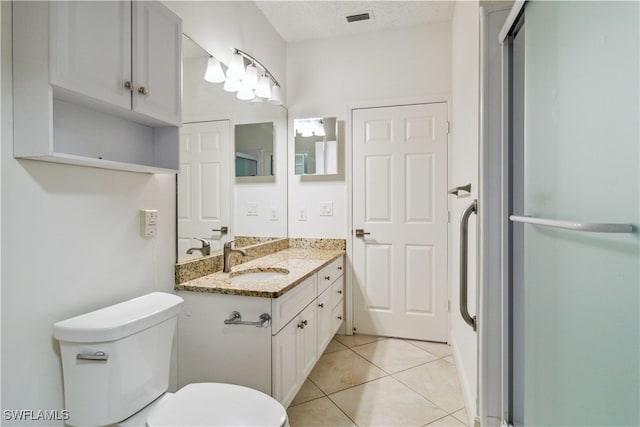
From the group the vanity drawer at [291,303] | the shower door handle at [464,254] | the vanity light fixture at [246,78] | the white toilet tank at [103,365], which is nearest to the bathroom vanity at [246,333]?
the vanity drawer at [291,303]

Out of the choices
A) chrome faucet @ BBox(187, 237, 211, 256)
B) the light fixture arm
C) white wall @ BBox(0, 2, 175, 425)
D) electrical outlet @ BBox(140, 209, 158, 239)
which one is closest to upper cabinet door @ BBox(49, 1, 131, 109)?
white wall @ BBox(0, 2, 175, 425)

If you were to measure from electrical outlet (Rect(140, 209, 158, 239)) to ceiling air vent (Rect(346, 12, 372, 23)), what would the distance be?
222 cm

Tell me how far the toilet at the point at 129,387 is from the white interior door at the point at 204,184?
0.58 metres

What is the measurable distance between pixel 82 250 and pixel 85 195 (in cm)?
21

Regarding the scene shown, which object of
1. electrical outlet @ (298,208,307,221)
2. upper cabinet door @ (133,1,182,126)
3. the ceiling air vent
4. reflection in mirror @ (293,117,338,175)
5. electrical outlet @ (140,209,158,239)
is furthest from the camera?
electrical outlet @ (298,208,307,221)

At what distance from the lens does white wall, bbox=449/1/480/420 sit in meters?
1.63

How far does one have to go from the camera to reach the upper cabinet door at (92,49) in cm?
96

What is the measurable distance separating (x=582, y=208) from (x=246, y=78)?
2.17 meters

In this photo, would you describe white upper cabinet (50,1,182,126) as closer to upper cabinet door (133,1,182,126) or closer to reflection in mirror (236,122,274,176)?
upper cabinet door (133,1,182,126)

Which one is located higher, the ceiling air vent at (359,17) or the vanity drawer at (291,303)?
the ceiling air vent at (359,17)

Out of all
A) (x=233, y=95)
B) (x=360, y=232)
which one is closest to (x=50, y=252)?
(x=233, y=95)

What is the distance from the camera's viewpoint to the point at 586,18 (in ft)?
2.39

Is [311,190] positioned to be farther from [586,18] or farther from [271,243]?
[586,18]

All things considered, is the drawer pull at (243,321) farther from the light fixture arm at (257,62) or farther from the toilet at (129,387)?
the light fixture arm at (257,62)
